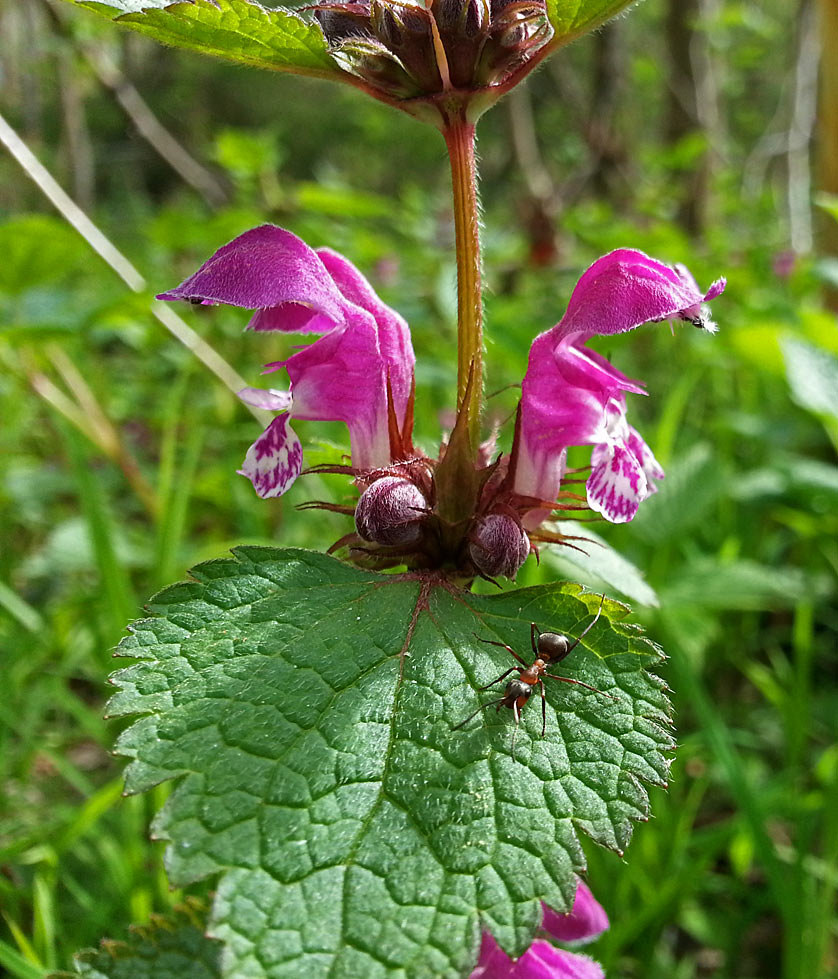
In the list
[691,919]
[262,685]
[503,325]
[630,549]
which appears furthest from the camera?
[630,549]

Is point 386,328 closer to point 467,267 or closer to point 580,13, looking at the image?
point 467,267

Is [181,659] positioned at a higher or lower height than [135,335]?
lower

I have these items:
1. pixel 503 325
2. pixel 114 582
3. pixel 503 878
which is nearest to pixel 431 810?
pixel 503 878

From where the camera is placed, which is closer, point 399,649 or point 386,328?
point 399,649

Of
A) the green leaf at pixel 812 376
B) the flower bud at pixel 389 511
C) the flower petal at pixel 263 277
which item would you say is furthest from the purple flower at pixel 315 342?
the green leaf at pixel 812 376

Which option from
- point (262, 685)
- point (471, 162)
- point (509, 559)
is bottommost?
point (262, 685)

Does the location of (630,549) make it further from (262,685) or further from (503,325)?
(262,685)

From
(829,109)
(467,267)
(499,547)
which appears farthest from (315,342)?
(829,109)
